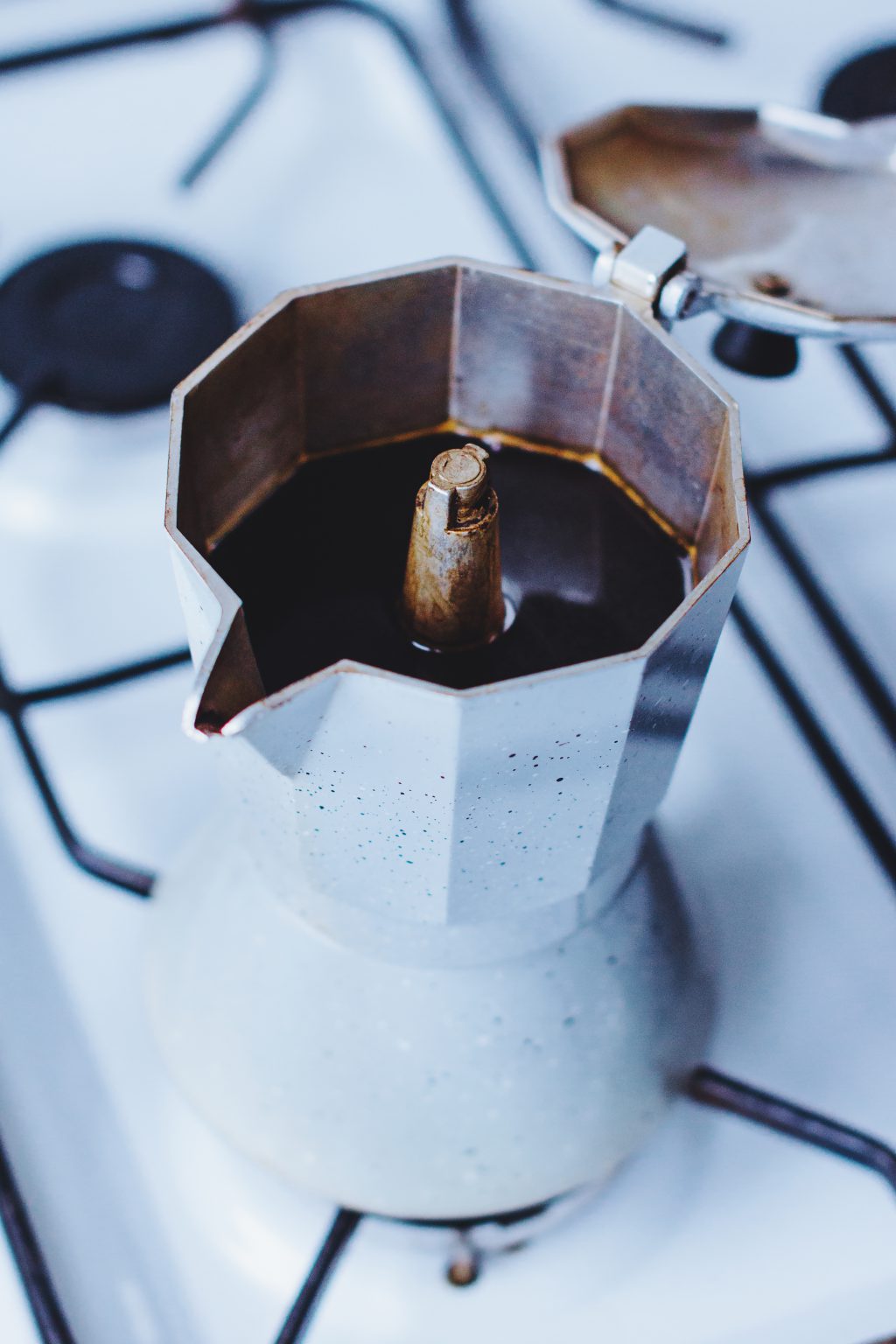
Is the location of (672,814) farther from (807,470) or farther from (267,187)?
(267,187)

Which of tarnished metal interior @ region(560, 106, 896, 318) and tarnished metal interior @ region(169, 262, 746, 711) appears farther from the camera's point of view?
tarnished metal interior @ region(560, 106, 896, 318)

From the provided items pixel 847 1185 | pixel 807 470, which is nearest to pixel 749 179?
pixel 807 470

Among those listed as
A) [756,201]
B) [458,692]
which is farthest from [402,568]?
[756,201]

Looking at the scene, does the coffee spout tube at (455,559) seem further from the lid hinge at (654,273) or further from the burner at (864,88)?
the burner at (864,88)

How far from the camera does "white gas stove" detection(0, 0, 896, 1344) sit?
1.45 ft

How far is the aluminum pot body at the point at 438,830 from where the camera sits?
294mm

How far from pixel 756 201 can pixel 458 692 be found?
12.4 inches

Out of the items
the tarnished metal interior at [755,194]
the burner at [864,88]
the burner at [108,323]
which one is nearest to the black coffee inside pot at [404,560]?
the tarnished metal interior at [755,194]

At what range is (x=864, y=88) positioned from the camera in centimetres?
73

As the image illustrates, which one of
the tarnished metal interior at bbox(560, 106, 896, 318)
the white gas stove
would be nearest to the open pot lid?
the tarnished metal interior at bbox(560, 106, 896, 318)

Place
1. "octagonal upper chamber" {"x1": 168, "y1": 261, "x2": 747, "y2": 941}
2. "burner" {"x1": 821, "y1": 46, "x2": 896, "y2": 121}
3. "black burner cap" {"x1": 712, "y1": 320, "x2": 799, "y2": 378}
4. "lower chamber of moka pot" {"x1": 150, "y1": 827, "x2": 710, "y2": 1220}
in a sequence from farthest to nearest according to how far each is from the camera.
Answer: "burner" {"x1": 821, "y1": 46, "x2": 896, "y2": 121}
"black burner cap" {"x1": 712, "y1": 320, "x2": 799, "y2": 378}
"lower chamber of moka pot" {"x1": 150, "y1": 827, "x2": 710, "y2": 1220}
"octagonal upper chamber" {"x1": 168, "y1": 261, "x2": 747, "y2": 941}

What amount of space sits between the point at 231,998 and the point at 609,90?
57 centimetres

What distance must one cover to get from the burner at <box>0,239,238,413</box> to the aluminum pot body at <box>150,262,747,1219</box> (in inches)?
9.1

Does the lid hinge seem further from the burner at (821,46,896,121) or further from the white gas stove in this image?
the burner at (821,46,896,121)
